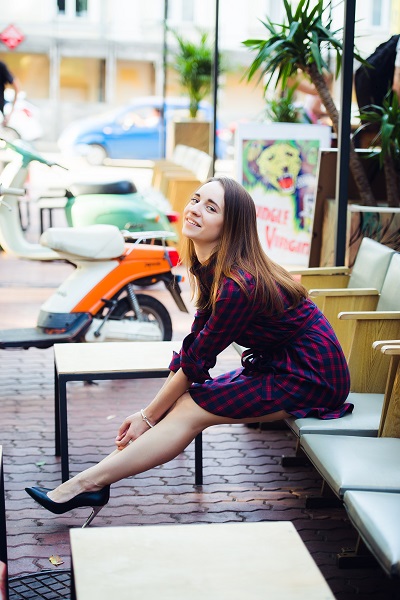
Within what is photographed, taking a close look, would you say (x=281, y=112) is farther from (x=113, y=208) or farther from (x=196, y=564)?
(x=196, y=564)

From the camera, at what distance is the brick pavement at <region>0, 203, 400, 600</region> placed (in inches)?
139

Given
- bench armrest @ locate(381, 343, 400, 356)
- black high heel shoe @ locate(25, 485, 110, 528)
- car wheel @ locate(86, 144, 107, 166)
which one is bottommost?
black high heel shoe @ locate(25, 485, 110, 528)

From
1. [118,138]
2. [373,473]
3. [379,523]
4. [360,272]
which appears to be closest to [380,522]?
[379,523]

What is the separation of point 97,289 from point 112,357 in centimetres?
129

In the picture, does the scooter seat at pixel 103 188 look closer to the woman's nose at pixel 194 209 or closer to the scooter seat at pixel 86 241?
the scooter seat at pixel 86 241

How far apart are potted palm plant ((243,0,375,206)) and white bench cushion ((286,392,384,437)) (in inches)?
118

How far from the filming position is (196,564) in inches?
92.8

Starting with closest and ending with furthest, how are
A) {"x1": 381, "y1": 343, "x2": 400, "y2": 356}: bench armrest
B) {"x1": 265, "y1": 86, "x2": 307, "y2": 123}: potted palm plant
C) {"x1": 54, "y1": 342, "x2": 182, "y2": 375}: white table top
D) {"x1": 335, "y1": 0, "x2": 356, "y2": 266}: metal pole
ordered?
{"x1": 381, "y1": 343, "x2": 400, "y2": 356}: bench armrest → {"x1": 54, "y1": 342, "x2": 182, "y2": 375}: white table top → {"x1": 335, "y1": 0, "x2": 356, "y2": 266}: metal pole → {"x1": 265, "y1": 86, "x2": 307, "y2": 123}: potted palm plant

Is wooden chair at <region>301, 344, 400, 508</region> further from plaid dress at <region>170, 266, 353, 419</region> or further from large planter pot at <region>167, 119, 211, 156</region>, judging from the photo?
large planter pot at <region>167, 119, 211, 156</region>

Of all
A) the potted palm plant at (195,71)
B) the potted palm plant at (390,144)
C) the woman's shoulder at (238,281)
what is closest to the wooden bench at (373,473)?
the woman's shoulder at (238,281)

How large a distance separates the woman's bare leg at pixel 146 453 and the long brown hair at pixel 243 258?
16.6 inches

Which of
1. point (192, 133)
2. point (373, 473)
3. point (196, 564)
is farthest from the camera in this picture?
point (192, 133)

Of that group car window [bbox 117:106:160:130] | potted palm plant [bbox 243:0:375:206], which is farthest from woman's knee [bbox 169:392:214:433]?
car window [bbox 117:106:160:130]

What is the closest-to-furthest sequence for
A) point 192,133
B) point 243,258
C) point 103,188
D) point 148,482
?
point 243,258, point 148,482, point 103,188, point 192,133
